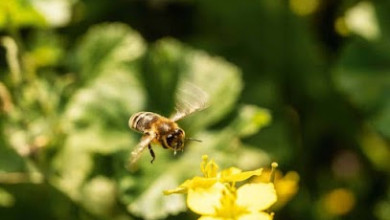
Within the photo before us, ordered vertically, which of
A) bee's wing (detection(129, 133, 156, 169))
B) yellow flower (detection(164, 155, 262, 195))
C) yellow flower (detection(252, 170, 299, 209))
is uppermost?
yellow flower (detection(252, 170, 299, 209))

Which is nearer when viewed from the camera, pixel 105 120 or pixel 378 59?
pixel 105 120

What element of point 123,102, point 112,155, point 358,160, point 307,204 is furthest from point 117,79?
point 358,160

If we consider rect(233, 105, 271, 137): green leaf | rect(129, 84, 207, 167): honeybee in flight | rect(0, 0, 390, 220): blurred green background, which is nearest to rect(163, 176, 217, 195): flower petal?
rect(129, 84, 207, 167): honeybee in flight

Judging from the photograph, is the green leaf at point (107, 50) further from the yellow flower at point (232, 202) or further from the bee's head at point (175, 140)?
the yellow flower at point (232, 202)

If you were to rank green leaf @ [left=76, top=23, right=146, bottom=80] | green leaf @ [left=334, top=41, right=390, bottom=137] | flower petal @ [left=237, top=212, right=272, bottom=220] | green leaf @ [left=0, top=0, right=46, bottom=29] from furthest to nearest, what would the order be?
green leaf @ [left=334, top=41, right=390, bottom=137]
green leaf @ [left=76, top=23, right=146, bottom=80]
green leaf @ [left=0, top=0, right=46, bottom=29]
flower petal @ [left=237, top=212, right=272, bottom=220]

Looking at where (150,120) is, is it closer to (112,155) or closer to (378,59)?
(112,155)

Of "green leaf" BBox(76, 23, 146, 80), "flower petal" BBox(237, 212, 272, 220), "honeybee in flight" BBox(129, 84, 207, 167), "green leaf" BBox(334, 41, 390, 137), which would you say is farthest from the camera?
"green leaf" BBox(334, 41, 390, 137)

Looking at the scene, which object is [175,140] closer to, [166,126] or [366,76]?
[166,126]

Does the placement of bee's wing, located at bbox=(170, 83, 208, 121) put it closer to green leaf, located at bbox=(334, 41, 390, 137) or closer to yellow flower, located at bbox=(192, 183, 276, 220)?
yellow flower, located at bbox=(192, 183, 276, 220)
